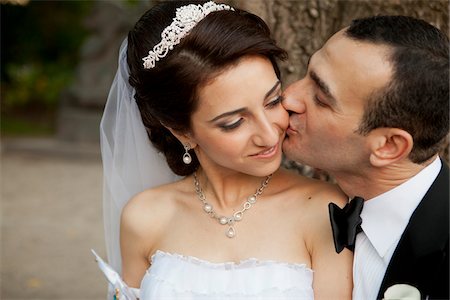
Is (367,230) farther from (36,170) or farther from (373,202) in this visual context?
(36,170)

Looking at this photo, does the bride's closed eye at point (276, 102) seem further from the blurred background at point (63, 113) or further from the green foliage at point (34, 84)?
the green foliage at point (34, 84)

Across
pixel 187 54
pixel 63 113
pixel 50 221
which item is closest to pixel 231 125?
pixel 187 54

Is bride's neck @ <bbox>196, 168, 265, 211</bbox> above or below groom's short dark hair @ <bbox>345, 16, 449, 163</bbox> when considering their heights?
below

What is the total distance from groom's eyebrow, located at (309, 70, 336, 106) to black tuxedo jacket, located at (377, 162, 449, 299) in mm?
445

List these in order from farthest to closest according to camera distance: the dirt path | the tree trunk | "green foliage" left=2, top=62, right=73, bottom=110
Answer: "green foliage" left=2, top=62, right=73, bottom=110
the dirt path
the tree trunk

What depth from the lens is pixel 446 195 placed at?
8.07 feet

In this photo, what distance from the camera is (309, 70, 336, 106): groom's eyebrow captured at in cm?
250

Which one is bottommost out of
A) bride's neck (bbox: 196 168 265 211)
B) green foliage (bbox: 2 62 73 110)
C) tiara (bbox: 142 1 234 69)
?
bride's neck (bbox: 196 168 265 211)

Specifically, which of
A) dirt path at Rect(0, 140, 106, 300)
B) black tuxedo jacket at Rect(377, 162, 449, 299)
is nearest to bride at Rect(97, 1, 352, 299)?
black tuxedo jacket at Rect(377, 162, 449, 299)

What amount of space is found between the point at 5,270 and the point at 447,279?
5469 mm

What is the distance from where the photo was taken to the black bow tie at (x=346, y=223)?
259 cm

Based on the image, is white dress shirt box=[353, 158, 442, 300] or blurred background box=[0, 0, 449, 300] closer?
white dress shirt box=[353, 158, 442, 300]

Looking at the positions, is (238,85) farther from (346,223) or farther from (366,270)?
(366,270)

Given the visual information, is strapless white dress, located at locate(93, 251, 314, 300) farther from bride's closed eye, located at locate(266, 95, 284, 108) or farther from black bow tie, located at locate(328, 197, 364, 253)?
bride's closed eye, located at locate(266, 95, 284, 108)
